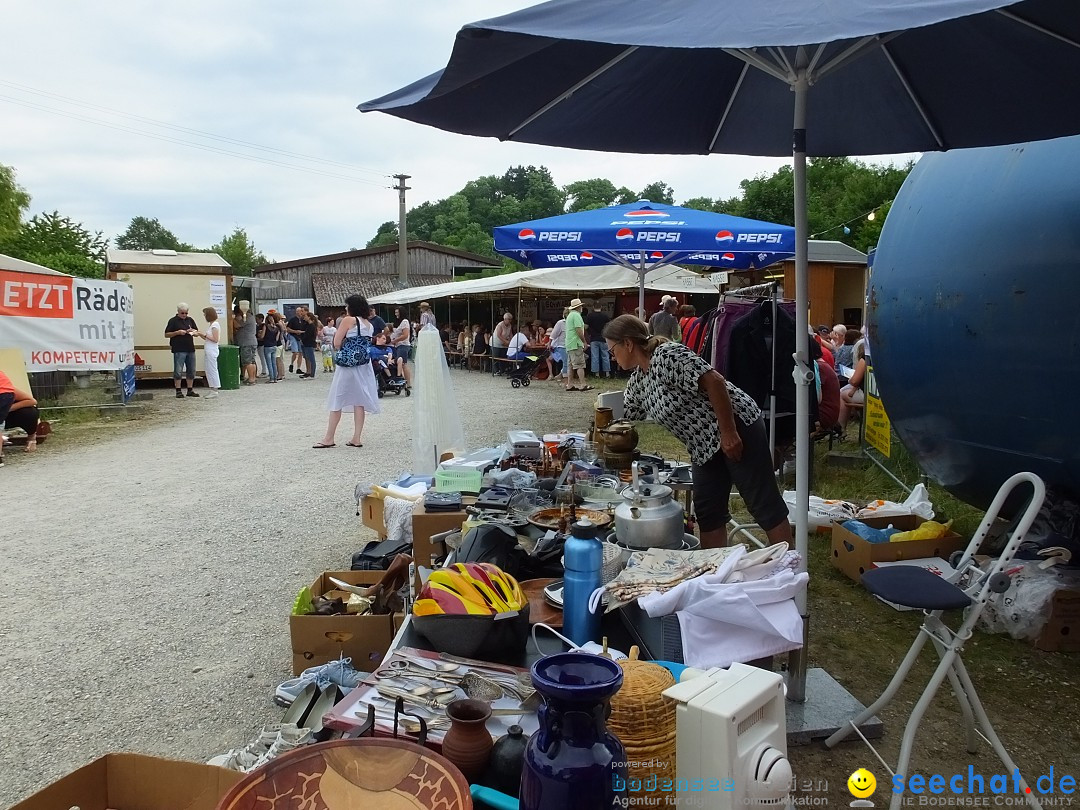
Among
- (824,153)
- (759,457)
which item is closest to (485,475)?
(759,457)

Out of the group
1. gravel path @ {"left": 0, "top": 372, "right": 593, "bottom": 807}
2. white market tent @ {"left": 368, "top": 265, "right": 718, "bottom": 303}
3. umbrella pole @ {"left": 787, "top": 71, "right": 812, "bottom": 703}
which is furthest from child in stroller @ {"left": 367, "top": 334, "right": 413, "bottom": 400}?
umbrella pole @ {"left": 787, "top": 71, "right": 812, "bottom": 703}

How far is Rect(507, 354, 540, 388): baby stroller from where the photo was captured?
1620cm

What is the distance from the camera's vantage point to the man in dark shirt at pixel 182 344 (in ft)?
44.1

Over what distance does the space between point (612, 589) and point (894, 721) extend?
1.63m

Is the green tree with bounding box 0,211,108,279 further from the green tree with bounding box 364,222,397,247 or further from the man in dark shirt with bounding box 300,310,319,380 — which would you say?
the green tree with bounding box 364,222,397,247

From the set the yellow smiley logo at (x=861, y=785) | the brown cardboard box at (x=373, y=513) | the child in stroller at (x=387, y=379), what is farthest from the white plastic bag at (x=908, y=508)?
the child in stroller at (x=387, y=379)

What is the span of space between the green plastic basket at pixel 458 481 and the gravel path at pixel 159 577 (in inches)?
44.6

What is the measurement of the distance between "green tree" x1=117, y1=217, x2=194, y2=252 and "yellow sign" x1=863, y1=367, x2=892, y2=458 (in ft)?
295

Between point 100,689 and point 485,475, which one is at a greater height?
point 485,475

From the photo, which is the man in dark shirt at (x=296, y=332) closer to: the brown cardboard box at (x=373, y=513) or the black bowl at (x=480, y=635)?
the brown cardboard box at (x=373, y=513)

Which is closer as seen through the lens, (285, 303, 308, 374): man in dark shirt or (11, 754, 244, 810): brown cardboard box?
(11, 754, 244, 810): brown cardboard box

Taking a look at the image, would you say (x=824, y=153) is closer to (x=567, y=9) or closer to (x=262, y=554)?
(x=567, y=9)

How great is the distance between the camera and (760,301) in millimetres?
5660

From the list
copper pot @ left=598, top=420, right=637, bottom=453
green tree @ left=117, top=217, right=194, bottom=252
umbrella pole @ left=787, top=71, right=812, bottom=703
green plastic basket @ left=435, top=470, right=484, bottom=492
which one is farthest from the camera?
green tree @ left=117, top=217, right=194, bottom=252
